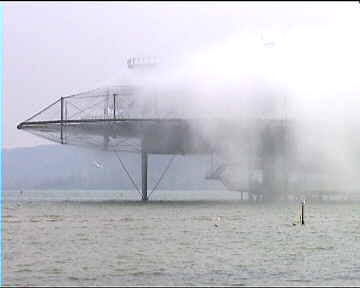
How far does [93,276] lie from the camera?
35688mm

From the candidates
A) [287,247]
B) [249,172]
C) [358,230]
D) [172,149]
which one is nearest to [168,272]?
[287,247]

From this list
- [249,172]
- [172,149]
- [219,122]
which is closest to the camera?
[219,122]

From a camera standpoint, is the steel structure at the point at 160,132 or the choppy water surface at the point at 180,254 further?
the steel structure at the point at 160,132

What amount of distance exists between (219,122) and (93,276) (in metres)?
80.2

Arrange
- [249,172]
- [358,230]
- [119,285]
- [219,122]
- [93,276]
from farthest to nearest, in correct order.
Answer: [249,172] < [219,122] < [358,230] < [93,276] < [119,285]

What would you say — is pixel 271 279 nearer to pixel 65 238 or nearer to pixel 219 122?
pixel 65 238

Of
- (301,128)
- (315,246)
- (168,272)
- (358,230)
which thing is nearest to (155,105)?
(301,128)

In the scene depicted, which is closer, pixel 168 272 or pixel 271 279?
pixel 271 279

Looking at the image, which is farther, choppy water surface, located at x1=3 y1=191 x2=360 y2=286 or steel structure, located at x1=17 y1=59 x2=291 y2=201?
steel structure, located at x1=17 y1=59 x2=291 y2=201

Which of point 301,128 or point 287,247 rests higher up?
point 301,128

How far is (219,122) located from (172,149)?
19.6 meters

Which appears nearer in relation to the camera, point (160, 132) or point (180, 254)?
point (180, 254)

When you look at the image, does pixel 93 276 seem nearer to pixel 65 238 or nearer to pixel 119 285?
pixel 119 285

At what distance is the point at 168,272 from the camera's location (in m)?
37.1
